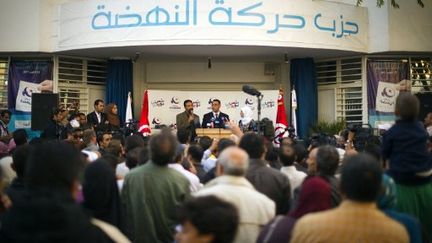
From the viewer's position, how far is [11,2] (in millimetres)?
14375

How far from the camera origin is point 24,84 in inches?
590

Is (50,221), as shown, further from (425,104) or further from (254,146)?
(425,104)

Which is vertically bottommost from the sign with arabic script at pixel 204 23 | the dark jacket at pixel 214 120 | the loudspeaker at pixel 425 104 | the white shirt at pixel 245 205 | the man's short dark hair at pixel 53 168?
the white shirt at pixel 245 205

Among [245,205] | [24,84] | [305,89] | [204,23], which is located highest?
[204,23]

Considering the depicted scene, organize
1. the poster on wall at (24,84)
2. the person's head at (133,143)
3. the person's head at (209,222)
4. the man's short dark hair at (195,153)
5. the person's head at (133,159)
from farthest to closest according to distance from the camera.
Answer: the poster on wall at (24,84) < the man's short dark hair at (195,153) < the person's head at (133,143) < the person's head at (133,159) < the person's head at (209,222)

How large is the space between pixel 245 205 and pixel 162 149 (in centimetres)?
95

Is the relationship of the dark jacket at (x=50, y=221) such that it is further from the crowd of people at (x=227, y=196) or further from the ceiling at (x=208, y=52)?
the ceiling at (x=208, y=52)

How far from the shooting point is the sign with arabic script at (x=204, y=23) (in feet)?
42.5

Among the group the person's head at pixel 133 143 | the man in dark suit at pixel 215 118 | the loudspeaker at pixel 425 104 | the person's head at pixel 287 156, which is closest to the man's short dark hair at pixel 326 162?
the person's head at pixel 287 156

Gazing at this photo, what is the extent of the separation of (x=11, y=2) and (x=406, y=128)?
38.7 feet

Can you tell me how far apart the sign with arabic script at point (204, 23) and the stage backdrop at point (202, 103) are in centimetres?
189

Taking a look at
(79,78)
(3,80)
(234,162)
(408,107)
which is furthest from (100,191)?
(3,80)

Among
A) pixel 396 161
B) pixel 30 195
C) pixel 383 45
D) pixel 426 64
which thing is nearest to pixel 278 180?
pixel 396 161

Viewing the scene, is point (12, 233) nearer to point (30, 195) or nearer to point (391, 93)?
point (30, 195)
